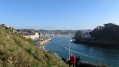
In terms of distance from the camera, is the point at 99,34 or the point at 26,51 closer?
the point at 26,51

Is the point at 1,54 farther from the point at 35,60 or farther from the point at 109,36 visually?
the point at 109,36

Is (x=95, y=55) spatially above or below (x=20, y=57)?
below

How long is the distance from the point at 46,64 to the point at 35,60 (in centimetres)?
61

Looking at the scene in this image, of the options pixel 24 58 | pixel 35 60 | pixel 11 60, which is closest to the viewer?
pixel 11 60

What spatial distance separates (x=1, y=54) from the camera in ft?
32.0

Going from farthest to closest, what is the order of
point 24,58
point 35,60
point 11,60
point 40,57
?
point 40,57
point 35,60
point 24,58
point 11,60

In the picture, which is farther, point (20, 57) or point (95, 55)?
point (95, 55)

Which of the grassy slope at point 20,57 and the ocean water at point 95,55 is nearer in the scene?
the grassy slope at point 20,57

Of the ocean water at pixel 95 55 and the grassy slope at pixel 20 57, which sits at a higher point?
the grassy slope at pixel 20 57

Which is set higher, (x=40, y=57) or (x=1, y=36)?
(x=1, y=36)

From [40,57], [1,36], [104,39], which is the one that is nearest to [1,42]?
[1,36]

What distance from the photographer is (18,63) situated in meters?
9.83

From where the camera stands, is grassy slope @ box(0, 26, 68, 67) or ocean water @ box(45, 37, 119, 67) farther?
ocean water @ box(45, 37, 119, 67)

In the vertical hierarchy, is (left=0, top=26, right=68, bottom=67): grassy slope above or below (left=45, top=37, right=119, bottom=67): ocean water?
above
